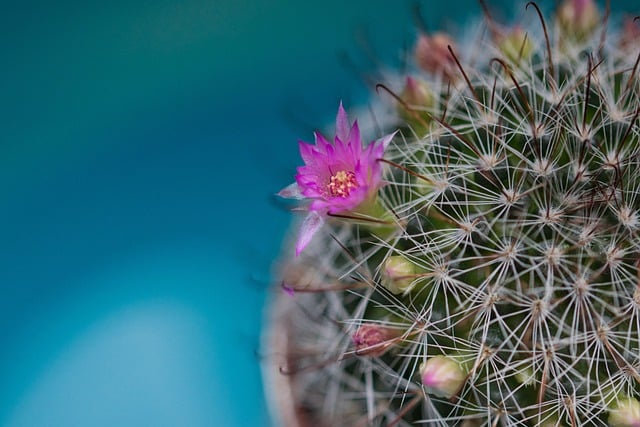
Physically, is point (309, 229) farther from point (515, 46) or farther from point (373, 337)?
point (515, 46)

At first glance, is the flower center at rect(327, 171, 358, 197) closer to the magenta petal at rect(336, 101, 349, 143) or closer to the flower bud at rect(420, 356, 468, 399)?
the magenta petal at rect(336, 101, 349, 143)

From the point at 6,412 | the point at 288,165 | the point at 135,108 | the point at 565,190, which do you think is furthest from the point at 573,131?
the point at 6,412

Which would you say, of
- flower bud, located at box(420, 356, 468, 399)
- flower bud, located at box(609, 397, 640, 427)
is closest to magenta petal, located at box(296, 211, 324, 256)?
flower bud, located at box(420, 356, 468, 399)

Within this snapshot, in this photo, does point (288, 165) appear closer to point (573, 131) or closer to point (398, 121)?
point (398, 121)

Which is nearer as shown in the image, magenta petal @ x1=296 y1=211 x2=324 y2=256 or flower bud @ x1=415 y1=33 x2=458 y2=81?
magenta petal @ x1=296 y1=211 x2=324 y2=256

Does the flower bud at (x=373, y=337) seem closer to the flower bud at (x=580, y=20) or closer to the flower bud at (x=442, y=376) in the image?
the flower bud at (x=442, y=376)

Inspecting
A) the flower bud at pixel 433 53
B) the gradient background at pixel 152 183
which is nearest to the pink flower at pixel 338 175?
the flower bud at pixel 433 53

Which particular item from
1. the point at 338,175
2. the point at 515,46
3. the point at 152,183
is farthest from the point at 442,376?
the point at 152,183
